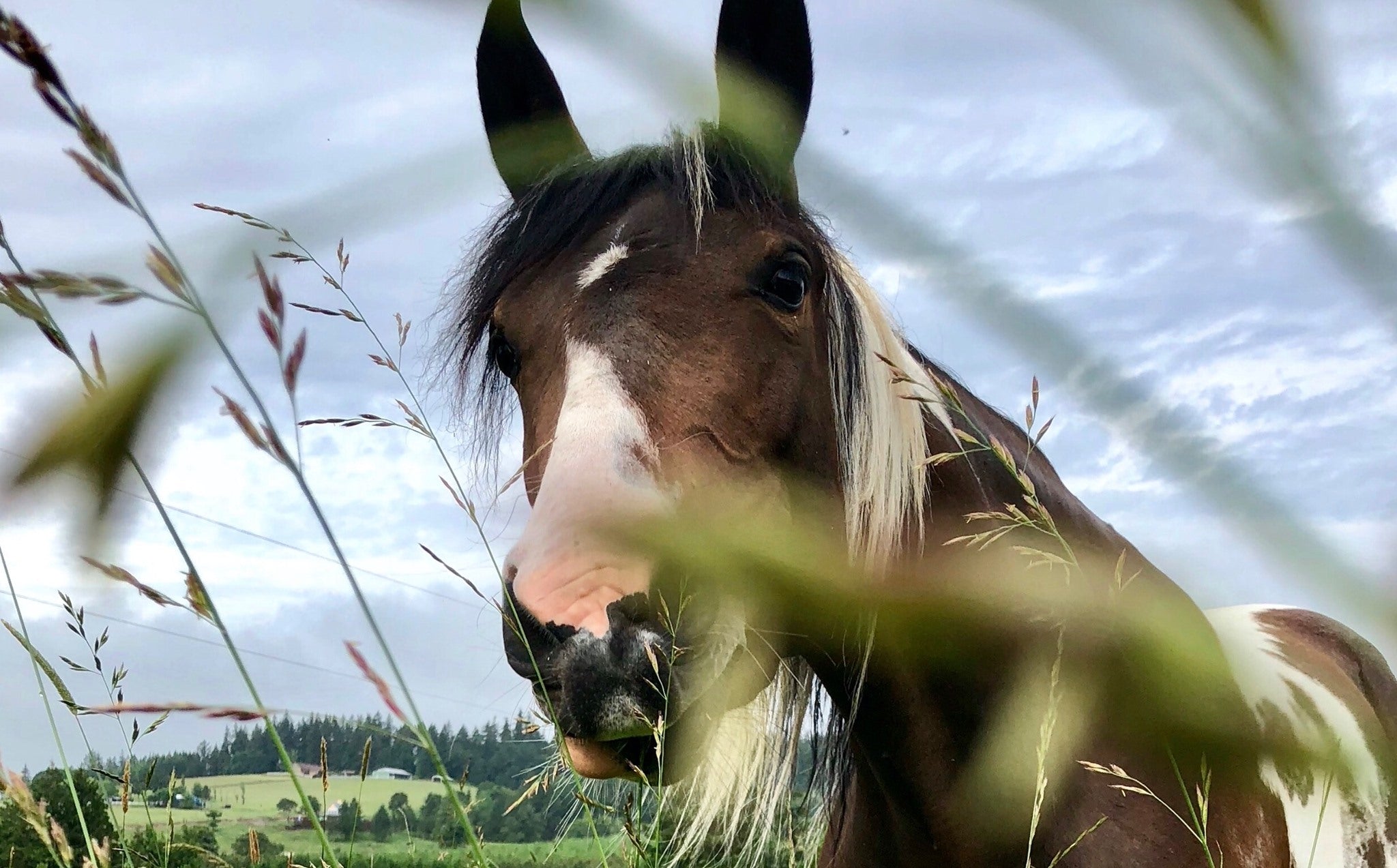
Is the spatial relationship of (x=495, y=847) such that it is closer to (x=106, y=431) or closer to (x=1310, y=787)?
(x=1310, y=787)

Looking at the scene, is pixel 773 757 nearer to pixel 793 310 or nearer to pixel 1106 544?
pixel 1106 544

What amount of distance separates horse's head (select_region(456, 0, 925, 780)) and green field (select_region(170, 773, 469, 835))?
340 mm

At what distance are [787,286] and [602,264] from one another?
1.37 ft

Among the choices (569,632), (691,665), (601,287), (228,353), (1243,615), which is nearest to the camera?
(228,353)

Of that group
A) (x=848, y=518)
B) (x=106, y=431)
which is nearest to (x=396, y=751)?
(x=848, y=518)

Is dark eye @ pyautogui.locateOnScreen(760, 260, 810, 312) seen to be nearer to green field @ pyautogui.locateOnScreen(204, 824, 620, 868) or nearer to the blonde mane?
the blonde mane

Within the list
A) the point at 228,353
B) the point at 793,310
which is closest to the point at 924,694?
the point at 793,310

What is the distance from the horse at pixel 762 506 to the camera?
1681mm

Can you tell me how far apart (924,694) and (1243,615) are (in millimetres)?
1829

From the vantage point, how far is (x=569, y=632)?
62.2 inches

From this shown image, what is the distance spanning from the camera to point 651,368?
6.39ft

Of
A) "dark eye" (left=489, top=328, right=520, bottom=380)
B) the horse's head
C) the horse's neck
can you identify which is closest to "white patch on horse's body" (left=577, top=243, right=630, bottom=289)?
the horse's head

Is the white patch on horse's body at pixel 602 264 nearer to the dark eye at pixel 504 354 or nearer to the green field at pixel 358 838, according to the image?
the dark eye at pixel 504 354

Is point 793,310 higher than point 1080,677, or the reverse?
point 793,310
